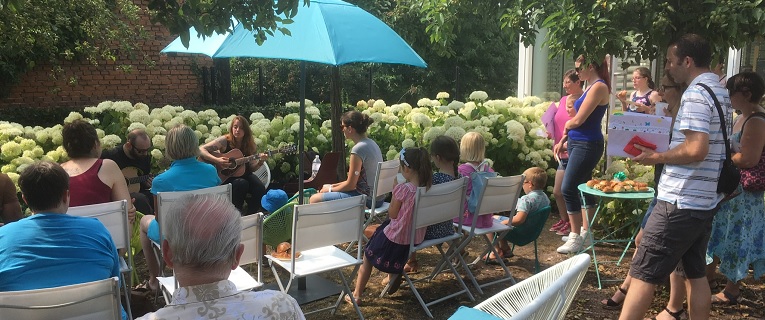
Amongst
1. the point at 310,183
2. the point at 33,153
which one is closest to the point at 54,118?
the point at 33,153

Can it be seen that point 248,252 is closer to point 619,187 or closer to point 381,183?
point 381,183

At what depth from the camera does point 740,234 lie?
370 cm

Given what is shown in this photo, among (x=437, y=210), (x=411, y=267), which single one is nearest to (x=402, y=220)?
(x=437, y=210)

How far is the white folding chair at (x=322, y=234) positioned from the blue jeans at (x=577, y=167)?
2.06 m

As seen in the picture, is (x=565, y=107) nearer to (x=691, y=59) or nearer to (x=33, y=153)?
(x=691, y=59)

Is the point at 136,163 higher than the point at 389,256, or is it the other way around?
the point at 136,163

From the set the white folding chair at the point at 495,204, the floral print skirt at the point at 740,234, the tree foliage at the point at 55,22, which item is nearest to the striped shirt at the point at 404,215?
the white folding chair at the point at 495,204

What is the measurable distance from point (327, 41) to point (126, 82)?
922 cm

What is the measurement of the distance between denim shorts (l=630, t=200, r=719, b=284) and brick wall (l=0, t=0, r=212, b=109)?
30.8 feet

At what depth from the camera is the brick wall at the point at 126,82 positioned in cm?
1098

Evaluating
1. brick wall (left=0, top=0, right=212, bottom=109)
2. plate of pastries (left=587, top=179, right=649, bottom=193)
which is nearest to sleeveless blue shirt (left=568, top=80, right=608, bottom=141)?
plate of pastries (left=587, top=179, right=649, bottom=193)

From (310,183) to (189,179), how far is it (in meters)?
1.81

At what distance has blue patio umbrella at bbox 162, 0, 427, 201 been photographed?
392 cm

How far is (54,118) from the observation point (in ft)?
34.7
